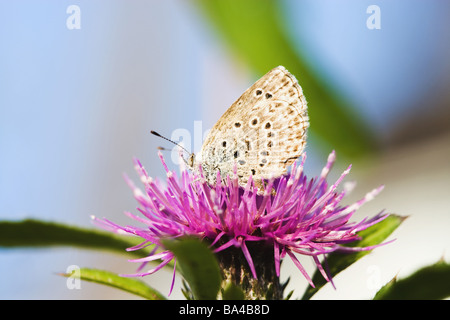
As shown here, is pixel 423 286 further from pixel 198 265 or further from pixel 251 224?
pixel 198 265

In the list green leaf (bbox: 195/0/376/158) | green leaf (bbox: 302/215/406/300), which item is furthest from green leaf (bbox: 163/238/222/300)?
green leaf (bbox: 195/0/376/158)

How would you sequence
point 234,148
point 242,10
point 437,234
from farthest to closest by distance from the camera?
point 437,234
point 242,10
point 234,148

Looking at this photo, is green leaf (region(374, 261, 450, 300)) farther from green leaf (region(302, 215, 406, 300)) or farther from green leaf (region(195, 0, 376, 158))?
green leaf (region(195, 0, 376, 158))

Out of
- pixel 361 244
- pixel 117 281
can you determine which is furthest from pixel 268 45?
pixel 117 281
